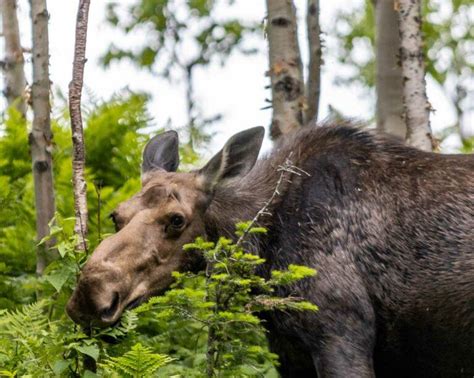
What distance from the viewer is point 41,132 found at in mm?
11242

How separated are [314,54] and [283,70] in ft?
5.94

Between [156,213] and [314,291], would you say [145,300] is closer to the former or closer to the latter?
[156,213]

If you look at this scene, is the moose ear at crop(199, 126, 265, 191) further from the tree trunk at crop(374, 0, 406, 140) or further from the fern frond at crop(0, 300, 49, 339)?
the tree trunk at crop(374, 0, 406, 140)

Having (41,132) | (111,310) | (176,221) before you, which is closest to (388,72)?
(41,132)

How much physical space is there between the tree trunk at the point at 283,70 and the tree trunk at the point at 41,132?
2209 mm

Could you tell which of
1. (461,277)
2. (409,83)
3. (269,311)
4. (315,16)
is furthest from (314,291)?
(315,16)

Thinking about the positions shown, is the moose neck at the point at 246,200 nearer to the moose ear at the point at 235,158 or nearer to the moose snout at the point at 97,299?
the moose ear at the point at 235,158

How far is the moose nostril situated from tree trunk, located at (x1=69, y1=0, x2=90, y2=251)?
916 mm

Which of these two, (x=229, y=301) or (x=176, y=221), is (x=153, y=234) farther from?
(x=229, y=301)

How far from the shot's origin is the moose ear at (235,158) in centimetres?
916

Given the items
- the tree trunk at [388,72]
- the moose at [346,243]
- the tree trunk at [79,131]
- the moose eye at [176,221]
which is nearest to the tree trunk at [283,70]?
the tree trunk at [388,72]

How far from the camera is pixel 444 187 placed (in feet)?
30.4

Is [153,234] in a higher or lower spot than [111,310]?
higher

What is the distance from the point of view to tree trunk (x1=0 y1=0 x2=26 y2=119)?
14695mm
